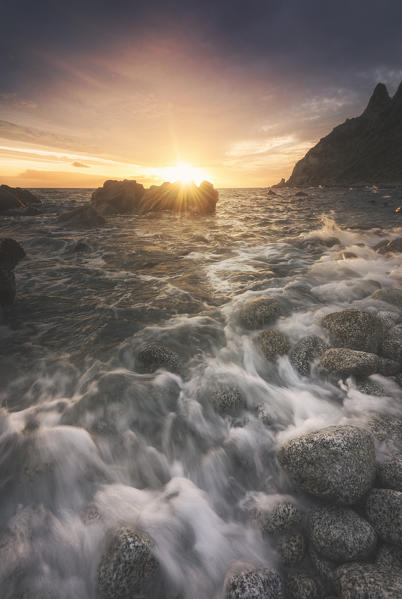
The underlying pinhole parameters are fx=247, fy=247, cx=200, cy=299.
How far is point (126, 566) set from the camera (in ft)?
6.55

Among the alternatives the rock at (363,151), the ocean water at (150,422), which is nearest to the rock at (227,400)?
the ocean water at (150,422)

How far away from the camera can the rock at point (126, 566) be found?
6.40 feet

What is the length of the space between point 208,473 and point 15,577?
6.18 ft

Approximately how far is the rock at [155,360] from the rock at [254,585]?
2.65 meters

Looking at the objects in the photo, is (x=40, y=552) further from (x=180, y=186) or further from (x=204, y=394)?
(x=180, y=186)

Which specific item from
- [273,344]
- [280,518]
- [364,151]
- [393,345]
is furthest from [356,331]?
[364,151]

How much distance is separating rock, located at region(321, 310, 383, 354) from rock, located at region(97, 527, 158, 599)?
3922mm

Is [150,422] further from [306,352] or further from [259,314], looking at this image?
[259,314]

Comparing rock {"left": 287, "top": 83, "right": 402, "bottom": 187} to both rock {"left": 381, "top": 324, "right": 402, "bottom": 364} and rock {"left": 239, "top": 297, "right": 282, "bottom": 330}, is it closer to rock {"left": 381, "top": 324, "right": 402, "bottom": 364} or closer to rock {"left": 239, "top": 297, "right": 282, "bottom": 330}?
rock {"left": 239, "top": 297, "right": 282, "bottom": 330}

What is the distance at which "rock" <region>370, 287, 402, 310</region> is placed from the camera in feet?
17.9

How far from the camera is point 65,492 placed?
2705 millimetres

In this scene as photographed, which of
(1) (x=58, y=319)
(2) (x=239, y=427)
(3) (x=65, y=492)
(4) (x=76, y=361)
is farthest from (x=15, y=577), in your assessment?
(1) (x=58, y=319)

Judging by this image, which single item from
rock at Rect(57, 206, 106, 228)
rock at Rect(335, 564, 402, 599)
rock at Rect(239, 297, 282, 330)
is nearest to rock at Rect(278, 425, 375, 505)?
rock at Rect(335, 564, 402, 599)

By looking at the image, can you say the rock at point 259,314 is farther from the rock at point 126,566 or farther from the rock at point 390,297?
the rock at point 126,566
